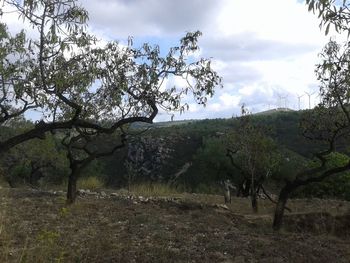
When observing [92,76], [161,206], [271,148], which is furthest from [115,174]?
[92,76]

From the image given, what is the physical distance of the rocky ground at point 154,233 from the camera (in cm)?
903

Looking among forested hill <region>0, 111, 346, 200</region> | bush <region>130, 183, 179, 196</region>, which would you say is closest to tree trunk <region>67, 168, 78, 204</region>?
forested hill <region>0, 111, 346, 200</region>

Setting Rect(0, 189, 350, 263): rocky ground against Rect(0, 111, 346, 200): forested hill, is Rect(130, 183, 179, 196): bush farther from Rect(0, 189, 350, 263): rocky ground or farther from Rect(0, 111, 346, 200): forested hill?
Rect(0, 189, 350, 263): rocky ground

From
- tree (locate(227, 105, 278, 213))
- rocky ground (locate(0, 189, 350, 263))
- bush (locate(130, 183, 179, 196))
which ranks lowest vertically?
rocky ground (locate(0, 189, 350, 263))

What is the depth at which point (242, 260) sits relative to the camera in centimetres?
920

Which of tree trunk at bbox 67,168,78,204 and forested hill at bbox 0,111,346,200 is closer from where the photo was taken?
tree trunk at bbox 67,168,78,204

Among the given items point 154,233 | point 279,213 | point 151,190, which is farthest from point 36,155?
point 154,233

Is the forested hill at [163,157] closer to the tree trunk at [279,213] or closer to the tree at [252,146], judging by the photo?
the tree at [252,146]

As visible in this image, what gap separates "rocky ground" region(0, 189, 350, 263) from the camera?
9031mm

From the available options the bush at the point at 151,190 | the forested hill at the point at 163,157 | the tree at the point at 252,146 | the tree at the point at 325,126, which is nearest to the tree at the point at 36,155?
the forested hill at the point at 163,157

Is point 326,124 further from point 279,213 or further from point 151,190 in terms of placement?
point 151,190

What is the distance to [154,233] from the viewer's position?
1104 cm

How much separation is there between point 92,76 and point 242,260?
4203mm

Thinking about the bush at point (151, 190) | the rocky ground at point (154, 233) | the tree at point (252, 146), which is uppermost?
the tree at point (252, 146)
